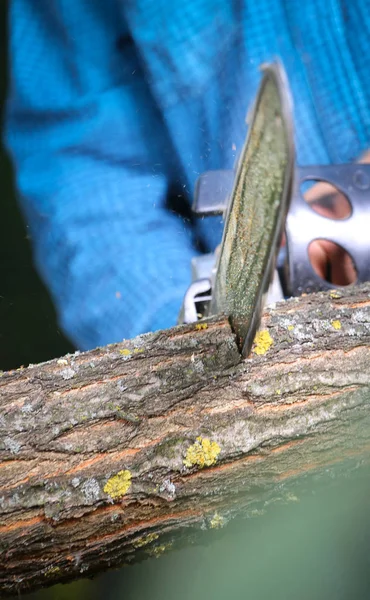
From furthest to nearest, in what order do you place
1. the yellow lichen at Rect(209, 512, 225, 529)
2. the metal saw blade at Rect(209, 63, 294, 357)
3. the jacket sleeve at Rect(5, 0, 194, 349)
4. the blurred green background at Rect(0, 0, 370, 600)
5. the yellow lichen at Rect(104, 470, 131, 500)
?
the jacket sleeve at Rect(5, 0, 194, 349)
the blurred green background at Rect(0, 0, 370, 600)
the yellow lichen at Rect(209, 512, 225, 529)
the yellow lichen at Rect(104, 470, 131, 500)
the metal saw blade at Rect(209, 63, 294, 357)

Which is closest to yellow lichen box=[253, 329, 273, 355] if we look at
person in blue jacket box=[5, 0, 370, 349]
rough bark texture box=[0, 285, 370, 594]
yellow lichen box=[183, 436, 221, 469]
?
rough bark texture box=[0, 285, 370, 594]

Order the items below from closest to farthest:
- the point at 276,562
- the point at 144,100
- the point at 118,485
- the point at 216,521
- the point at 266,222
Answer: the point at 266,222, the point at 118,485, the point at 216,521, the point at 276,562, the point at 144,100

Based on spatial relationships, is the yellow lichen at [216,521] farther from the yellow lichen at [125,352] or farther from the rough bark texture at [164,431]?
the yellow lichen at [125,352]

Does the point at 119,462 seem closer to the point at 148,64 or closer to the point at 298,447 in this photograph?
the point at 298,447

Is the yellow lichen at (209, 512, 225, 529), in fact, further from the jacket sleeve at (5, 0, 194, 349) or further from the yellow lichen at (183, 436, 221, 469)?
the jacket sleeve at (5, 0, 194, 349)


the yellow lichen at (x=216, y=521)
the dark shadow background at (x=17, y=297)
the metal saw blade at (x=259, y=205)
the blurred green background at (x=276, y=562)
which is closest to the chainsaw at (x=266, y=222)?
the metal saw blade at (x=259, y=205)

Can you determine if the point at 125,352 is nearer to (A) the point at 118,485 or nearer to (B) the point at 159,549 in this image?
(A) the point at 118,485

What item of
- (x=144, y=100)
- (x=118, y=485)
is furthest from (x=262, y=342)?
(x=144, y=100)
